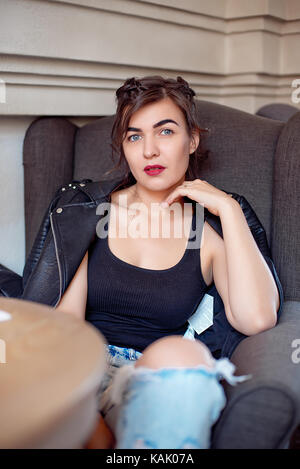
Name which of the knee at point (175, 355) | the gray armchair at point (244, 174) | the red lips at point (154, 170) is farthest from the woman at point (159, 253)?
the knee at point (175, 355)

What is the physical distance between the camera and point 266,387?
1156 millimetres

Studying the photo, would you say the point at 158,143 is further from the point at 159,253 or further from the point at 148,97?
the point at 159,253

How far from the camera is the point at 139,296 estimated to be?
Result: 1.57 m

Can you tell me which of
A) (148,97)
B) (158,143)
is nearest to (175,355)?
(158,143)

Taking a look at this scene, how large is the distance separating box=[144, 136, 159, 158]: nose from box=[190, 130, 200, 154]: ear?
0.54 feet

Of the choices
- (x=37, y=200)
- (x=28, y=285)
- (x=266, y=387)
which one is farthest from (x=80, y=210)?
(x=266, y=387)

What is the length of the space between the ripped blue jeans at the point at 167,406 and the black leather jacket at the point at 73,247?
0.46 m

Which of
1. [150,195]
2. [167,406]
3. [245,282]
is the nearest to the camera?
[167,406]

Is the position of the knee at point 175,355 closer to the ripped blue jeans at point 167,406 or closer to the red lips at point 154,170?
the ripped blue jeans at point 167,406

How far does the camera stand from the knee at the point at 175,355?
113cm

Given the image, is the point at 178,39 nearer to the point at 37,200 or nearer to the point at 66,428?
the point at 37,200

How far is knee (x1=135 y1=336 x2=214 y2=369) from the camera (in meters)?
1.13

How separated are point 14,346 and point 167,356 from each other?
1.04 feet

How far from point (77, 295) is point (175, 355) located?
1.72 ft
